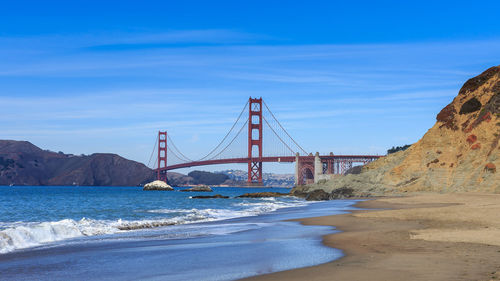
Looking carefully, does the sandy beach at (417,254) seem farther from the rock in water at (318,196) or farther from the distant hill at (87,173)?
the distant hill at (87,173)

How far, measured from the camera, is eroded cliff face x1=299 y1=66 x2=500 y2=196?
38.2 metres

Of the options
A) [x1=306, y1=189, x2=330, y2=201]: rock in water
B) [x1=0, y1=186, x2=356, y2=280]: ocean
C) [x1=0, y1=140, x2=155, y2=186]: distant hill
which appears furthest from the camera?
[x1=0, y1=140, x2=155, y2=186]: distant hill

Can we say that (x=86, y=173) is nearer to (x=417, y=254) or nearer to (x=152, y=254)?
(x=152, y=254)

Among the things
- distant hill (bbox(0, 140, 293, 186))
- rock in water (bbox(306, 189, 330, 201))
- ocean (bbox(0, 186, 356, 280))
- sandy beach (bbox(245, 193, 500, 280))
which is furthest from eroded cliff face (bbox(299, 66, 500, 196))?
distant hill (bbox(0, 140, 293, 186))

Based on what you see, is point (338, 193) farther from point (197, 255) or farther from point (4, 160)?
point (4, 160)

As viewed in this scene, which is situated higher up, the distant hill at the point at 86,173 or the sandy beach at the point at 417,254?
the distant hill at the point at 86,173

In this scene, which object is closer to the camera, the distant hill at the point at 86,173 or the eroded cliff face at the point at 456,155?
the eroded cliff face at the point at 456,155

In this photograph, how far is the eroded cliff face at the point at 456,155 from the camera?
3822 cm

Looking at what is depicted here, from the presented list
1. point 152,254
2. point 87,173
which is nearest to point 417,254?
point 152,254

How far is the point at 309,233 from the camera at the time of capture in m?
14.3

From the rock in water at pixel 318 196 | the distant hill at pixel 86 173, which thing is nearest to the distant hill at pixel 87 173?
the distant hill at pixel 86 173

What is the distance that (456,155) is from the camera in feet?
141

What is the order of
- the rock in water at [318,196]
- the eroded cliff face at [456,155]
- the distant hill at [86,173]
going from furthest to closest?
1. the distant hill at [86,173]
2. the rock in water at [318,196]
3. the eroded cliff face at [456,155]

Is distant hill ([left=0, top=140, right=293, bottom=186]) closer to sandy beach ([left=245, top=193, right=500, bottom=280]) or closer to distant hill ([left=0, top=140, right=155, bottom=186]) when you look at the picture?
distant hill ([left=0, top=140, right=155, bottom=186])
